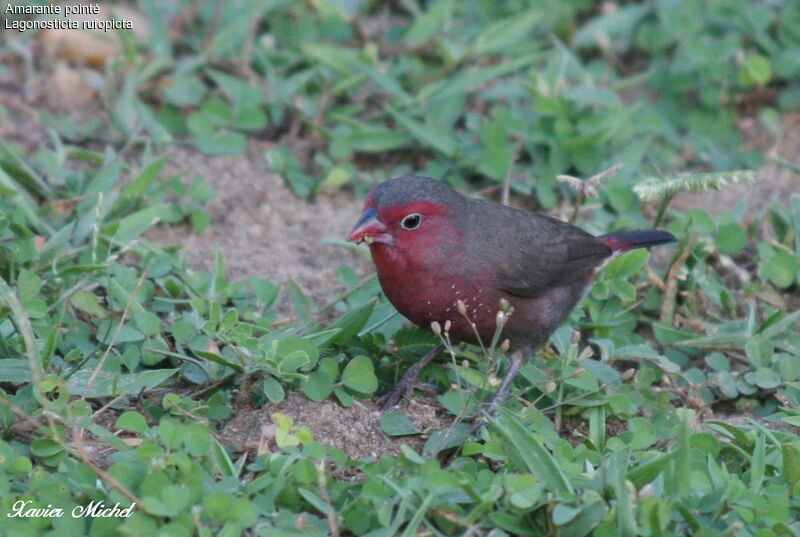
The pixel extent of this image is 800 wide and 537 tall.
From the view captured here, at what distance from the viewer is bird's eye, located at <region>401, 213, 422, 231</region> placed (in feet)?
14.6

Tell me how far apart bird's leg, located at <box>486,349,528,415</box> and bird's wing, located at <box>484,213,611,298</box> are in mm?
247

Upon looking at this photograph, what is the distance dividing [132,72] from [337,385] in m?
2.62

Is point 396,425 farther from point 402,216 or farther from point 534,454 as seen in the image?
point 402,216

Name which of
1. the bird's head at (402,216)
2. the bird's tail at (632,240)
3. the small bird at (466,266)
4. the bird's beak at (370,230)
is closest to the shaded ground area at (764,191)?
the bird's tail at (632,240)

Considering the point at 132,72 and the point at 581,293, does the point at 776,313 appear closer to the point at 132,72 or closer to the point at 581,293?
the point at 581,293

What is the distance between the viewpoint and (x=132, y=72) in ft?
19.9

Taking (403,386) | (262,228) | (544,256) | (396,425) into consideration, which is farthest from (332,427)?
(262,228)

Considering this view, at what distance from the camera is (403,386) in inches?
179

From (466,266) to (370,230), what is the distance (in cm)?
43

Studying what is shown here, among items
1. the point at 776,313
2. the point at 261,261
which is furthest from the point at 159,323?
the point at 776,313

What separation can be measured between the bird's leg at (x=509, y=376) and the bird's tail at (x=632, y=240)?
79 centimetres

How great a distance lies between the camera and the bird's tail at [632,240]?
5207 mm

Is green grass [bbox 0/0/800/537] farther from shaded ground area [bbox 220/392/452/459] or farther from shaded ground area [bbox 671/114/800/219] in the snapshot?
shaded ground area [bbox 671/114/800/219]

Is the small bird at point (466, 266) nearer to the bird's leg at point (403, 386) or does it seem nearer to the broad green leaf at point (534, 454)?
the bird's leg at point (403, 386)
